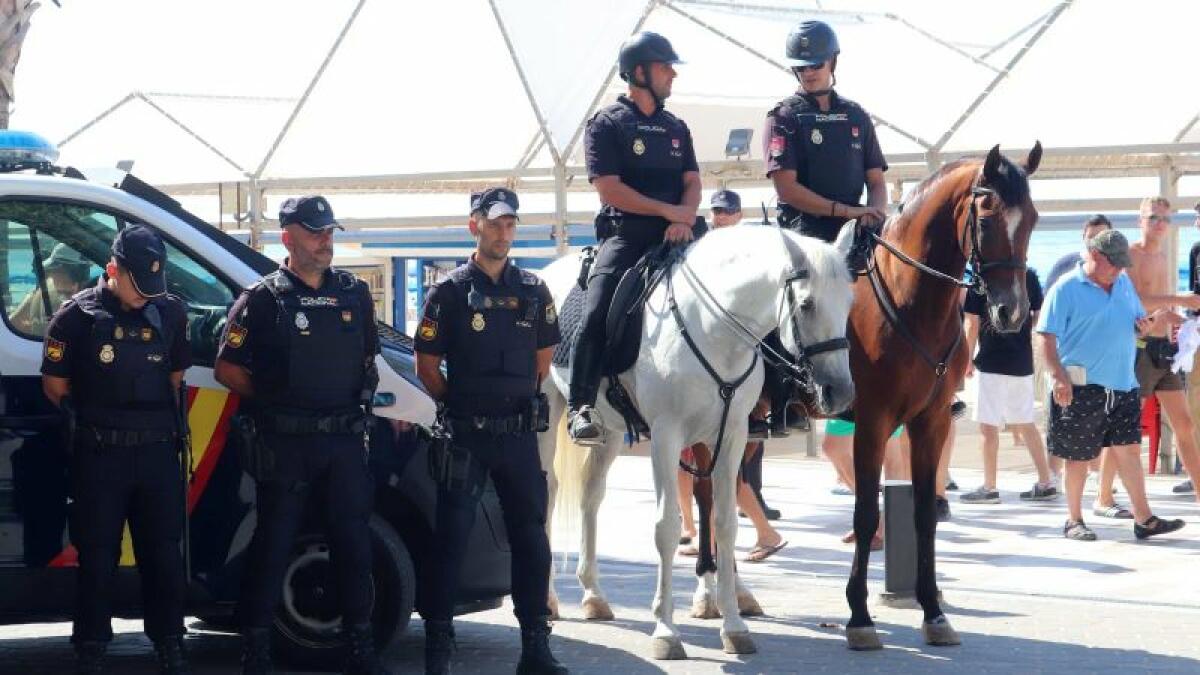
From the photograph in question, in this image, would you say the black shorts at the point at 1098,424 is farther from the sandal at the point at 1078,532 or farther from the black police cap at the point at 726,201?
the black police cap at the point at 726,201

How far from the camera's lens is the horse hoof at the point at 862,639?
28.2 ft

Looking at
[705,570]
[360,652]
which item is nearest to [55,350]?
[360,652]

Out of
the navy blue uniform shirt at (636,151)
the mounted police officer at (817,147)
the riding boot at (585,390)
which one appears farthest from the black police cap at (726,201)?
the riding boot at (585,390)

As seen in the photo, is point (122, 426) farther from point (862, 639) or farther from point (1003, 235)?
point (1003, 235)

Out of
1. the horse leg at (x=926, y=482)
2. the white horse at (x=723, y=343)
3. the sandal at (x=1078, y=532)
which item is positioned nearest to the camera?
the white horse at (x=723, y=343)

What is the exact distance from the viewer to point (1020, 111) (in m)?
15.9

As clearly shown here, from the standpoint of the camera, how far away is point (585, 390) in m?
8.73

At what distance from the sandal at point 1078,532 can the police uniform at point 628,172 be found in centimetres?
436

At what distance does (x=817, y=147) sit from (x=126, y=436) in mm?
3895

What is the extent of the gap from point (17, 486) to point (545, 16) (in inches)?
464

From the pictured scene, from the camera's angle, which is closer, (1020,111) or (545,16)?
(1020,111)

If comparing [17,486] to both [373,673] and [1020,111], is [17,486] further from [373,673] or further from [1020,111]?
[1020,111]

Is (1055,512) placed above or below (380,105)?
below

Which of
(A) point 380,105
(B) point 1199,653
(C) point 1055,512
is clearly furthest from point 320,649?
(A) point 380,105
